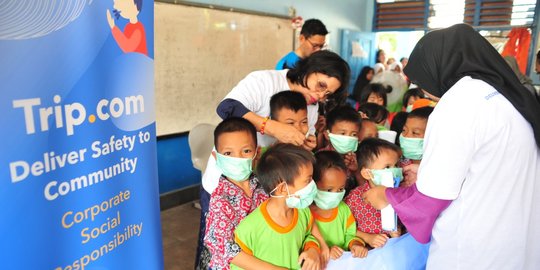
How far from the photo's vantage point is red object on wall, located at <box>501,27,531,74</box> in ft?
17.5

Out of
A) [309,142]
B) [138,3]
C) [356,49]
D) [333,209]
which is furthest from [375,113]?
[356,49]

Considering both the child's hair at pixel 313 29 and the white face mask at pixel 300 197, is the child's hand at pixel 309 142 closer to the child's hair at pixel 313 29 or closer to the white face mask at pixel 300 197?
the white face mask at pixel 300 197

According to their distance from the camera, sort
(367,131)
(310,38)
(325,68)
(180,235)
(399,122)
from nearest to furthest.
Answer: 1. (325,68)
2. (367,131)
3. (399,122)
4. (310,38)
5. (180,235)

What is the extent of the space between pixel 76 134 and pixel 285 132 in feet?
2.85

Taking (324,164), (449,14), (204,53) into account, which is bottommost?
(324,164)

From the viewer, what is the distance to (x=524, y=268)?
1323mm

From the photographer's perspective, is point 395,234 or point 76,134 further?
point 395,234

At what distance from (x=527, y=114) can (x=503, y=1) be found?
5.30 meters

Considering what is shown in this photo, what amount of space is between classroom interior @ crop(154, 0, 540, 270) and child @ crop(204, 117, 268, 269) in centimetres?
150

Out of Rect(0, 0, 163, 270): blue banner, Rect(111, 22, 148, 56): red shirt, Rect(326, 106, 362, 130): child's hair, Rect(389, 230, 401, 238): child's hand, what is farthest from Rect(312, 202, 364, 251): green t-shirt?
Rect(111, 22, 148, 56): red shirt

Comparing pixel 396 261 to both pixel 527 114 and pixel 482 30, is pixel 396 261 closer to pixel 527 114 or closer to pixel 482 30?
pixel 527 114

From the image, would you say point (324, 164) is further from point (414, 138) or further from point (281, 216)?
point (414, 138)

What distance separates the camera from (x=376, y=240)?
5.42 feet

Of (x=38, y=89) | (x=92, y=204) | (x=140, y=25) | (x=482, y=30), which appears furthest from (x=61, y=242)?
(x=482, y=30)
